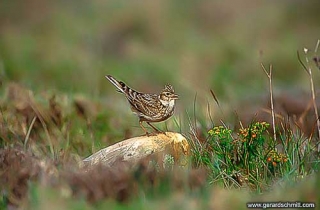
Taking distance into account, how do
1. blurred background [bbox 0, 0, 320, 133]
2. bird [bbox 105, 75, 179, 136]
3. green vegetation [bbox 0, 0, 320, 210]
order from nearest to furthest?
green vegetation [bbox 0, 0, 320, 210] → bird [bbox 105, 75, 179, 136] → blurred background [bbox 0, 0, 320, 133]

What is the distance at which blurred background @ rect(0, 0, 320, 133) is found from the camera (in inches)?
603

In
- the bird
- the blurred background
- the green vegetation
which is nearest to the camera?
the green vegetation

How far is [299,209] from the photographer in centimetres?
566

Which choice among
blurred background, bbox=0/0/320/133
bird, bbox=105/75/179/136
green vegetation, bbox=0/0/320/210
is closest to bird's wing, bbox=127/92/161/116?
bird, bbox=105/75/179/136

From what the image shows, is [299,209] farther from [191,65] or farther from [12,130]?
[191,65]

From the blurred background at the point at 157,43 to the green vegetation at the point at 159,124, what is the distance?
53 mm

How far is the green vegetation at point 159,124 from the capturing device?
19.6 ft

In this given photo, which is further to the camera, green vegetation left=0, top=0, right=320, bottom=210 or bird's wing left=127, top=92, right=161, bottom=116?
bird's wing left=127, top=92, right=161, bottom=116

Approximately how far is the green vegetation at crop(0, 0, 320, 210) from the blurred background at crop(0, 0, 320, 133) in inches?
2.1

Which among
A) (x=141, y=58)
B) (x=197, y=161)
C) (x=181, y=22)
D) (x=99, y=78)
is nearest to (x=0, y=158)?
(x=197, y=161)

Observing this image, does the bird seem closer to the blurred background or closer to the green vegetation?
Answer: the green vegetation

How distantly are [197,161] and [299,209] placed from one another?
53.6 inches

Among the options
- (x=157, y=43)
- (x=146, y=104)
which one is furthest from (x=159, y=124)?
(x=157, y=43)

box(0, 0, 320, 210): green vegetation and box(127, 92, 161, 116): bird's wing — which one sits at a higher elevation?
box(127, 92, 161, 116): bird's wing
